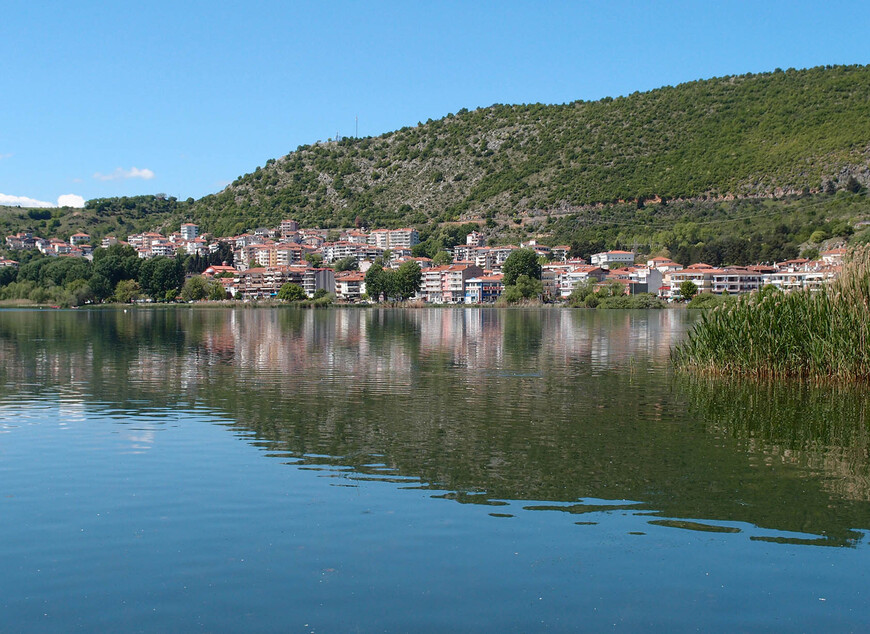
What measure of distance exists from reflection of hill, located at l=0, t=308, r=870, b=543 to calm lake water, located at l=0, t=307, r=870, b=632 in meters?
0.08

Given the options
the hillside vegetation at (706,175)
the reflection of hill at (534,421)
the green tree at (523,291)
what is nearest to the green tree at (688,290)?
the hillside vegetation at (706,175)

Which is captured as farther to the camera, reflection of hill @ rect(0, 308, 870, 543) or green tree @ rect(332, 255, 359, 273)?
green tree @ rect(332, 255, 359, 273)

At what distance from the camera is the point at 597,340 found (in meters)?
44.9

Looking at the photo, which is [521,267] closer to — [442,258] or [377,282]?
[377,282]

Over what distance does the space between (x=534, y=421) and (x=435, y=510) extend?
7.11 meters

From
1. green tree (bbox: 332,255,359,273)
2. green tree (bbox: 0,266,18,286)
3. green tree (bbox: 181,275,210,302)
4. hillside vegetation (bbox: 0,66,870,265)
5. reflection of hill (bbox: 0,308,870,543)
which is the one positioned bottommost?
reflection of hill (bbox: 0,308,870,543)

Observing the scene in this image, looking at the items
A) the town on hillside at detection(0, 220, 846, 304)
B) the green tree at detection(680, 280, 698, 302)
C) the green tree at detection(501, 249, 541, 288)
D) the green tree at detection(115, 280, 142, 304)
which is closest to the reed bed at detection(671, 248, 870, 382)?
the town on hillside at detection(0, 220, 846, 304)

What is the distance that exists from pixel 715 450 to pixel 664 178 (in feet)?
534

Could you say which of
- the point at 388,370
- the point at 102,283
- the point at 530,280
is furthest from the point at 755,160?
the point at 388,370

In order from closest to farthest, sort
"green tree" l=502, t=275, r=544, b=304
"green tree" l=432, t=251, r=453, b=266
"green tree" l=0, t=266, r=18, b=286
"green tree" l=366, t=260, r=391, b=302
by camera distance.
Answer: "green tree" l=502, t=275, r=544, b=304 < "green tree" l=0, t=266, r=18, b=286 < "green tree" l=366, t=260, r=391, b=302 < "green tree" l=432, t=251, r=453, b=266

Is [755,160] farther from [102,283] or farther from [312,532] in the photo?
[312,532]

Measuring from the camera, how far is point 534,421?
17.2 meters

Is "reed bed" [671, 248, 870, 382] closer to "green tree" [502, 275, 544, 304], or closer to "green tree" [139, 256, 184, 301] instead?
"green tree" [502, 275, 544, 304]

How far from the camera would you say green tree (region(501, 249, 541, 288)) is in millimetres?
137750
